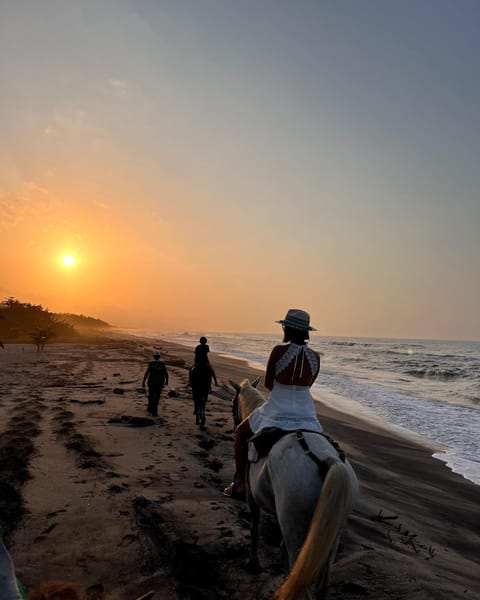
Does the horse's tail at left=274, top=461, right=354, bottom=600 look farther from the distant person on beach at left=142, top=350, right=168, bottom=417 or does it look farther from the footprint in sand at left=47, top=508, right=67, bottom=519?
the distant person on beach at left=142, top=350, right=168, bottom=417

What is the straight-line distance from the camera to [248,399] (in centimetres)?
625

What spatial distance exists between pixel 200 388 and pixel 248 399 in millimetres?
5740

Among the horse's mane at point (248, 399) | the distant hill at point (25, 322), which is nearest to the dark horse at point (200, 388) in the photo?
the horse's mane at point (248, 399)

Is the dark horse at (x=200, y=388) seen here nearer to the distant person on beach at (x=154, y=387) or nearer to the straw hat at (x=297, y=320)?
the distant person on beach at (x=154, y=387)

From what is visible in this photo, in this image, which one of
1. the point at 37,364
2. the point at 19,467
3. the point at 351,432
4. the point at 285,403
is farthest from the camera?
the point at 37,364

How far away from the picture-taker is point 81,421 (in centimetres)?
1062

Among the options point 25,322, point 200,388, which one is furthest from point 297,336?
point 25,322

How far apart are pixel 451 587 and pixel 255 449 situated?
8.69 feet

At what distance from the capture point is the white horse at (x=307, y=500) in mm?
2979

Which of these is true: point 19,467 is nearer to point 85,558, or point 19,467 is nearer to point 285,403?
point 85,558

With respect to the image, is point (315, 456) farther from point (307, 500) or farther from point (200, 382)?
point (200, 382)

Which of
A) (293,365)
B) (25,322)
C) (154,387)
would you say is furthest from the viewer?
(25,322)

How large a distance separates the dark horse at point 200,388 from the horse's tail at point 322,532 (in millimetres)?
8494

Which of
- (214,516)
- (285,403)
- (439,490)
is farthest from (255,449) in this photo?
(439,490)
